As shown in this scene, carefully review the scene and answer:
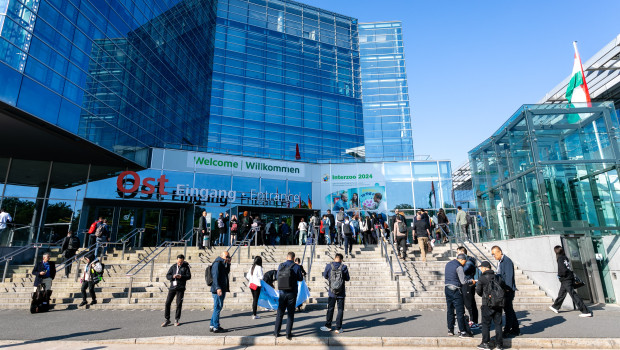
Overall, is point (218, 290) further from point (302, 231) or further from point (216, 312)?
point (302, 231)

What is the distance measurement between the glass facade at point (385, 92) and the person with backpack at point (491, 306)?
34247mm

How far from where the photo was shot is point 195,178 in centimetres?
2203

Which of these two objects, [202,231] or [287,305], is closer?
[287,305]

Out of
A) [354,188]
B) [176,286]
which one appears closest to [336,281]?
[176,286]

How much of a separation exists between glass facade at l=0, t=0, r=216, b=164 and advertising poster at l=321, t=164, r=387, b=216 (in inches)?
478

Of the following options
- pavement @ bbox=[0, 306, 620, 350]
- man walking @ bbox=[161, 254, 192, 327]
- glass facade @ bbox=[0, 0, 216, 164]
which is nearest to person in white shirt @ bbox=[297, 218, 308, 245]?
pavement @ bbox=[0, 306, 620, 350]

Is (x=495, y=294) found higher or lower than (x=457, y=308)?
higher

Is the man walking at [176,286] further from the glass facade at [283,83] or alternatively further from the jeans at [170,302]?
the glass facade at [283,83]

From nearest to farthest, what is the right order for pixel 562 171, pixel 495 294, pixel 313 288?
1. pixel 495 294
2. pixel 313 288
3. pixel 562 171

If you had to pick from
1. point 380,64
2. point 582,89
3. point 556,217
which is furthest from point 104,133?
point 380,64

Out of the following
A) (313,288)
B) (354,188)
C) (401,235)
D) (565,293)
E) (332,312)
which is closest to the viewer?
(332,312)

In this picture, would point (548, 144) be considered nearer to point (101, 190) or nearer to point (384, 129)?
point (101, 190)

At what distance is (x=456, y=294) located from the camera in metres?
6.43

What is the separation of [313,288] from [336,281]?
3.71 metres
